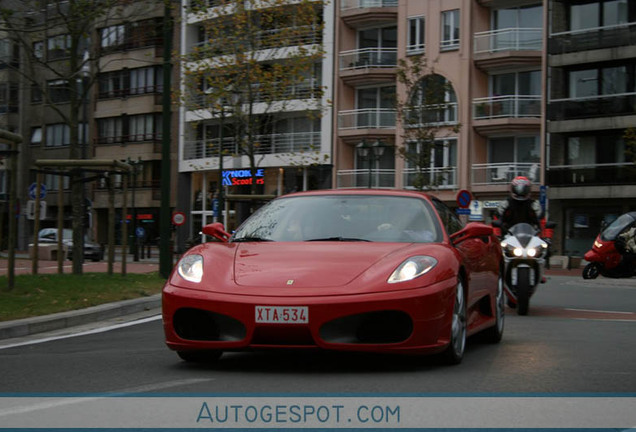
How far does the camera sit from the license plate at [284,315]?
246 inches

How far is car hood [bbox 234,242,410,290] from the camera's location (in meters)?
6.48

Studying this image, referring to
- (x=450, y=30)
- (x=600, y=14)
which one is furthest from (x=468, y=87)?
(x=600, y=14)

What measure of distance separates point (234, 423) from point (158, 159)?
5676cm

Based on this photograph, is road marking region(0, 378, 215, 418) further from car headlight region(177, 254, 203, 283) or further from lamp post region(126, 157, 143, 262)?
lamp post region(126, 157, 143, 262)

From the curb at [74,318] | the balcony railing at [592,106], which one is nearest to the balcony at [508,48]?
the balcony railing at [592,106]

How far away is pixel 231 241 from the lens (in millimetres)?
7816

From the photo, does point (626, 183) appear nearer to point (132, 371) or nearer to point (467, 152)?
point (467, 152)

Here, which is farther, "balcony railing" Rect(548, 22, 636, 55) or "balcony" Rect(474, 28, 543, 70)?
"balcony" Rect(474, 28, 543, 70)

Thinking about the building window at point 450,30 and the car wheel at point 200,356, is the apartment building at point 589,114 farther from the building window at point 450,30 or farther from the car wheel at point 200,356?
the car wheel at point 200,356

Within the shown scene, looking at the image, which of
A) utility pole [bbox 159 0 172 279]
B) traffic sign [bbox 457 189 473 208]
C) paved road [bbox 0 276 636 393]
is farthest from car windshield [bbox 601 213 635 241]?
paved road [bbox 0 276 636 393]

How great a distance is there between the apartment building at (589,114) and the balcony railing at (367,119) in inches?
348

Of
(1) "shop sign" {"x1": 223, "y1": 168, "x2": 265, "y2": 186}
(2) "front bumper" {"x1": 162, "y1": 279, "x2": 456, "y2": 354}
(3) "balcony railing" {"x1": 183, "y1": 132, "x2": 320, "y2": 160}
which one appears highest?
(3) "balcony railing" {"x1": 183, "y1": 132, "x2": 320, "y2": 160}

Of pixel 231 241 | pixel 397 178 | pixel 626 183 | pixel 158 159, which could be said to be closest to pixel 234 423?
pixel 231 241

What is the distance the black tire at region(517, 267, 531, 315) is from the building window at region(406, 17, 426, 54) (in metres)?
38.6
